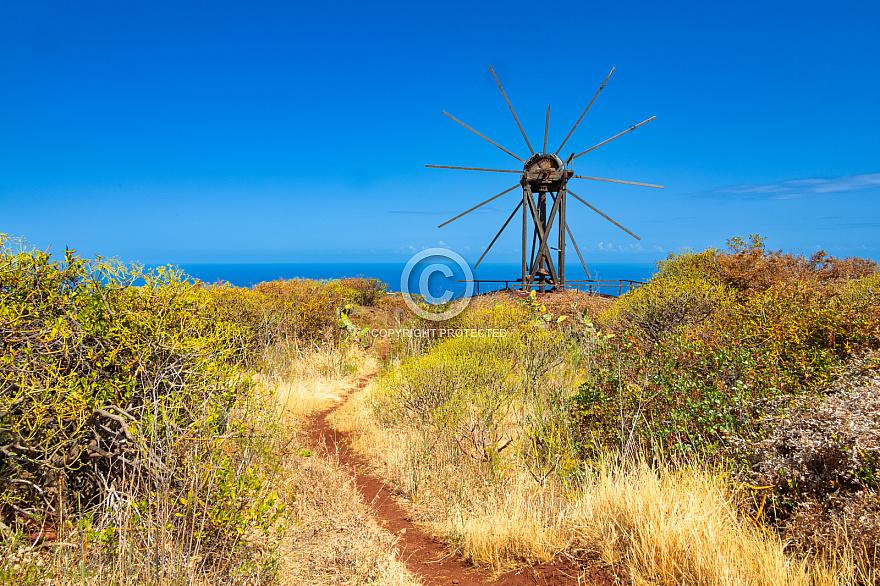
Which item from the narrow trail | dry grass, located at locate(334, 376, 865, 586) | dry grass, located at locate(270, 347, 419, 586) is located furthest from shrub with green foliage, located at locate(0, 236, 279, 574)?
dry grass, located at locate(334, 376, 865, 586)

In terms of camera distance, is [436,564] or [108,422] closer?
[108,422]

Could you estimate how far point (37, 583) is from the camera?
2.63 m

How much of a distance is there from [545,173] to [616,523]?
15.3 metres

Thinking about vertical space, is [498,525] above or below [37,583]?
below

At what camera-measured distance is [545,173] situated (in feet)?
57.2

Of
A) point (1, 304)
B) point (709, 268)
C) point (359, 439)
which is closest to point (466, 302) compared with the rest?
point (709, 268)

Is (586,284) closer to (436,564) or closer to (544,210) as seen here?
(544,210)

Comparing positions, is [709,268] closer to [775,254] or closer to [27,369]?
[775,254]

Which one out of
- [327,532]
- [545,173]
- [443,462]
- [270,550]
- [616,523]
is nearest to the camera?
[270,550]

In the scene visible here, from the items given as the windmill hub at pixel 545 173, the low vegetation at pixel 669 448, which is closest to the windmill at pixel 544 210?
the windmill hub at pixel 545 173

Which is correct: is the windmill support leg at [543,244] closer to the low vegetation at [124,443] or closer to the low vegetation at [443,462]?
the low vegetation at [443,462]

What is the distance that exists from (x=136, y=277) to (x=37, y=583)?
2248mm

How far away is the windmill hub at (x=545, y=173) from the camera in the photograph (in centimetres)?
1745

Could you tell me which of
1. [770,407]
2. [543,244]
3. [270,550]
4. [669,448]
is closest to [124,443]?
[270,550]
